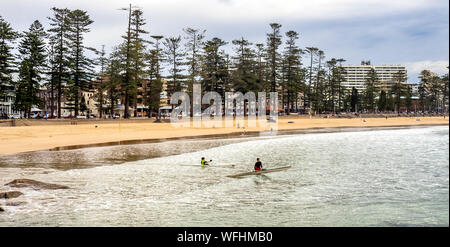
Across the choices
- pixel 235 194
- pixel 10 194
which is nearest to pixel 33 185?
pixel 10 194

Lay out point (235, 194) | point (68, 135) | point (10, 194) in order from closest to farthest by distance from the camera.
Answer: point (10, 194) → point (235, 194) → point (68, 135)

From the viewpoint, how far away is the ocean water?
13.8 metres

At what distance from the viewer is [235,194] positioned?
57.8 ft

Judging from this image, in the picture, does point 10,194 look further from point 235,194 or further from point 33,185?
point 235,194

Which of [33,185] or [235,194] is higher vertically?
[33,185]

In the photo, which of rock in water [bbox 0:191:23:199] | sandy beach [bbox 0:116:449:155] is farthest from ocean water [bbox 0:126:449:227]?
sandy beach [bbox 0:116:449:155]

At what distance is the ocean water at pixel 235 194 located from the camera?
45.1 feet

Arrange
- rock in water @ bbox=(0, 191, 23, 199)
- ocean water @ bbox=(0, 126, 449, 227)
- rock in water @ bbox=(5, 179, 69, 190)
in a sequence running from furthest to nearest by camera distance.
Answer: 1. rock in water @ bbox=(5, 179, 69, 190)
2. rock in water @ bbox=(0, 191, 23, 199)
3. ocean water @ bbox=(0, 126, 449, 227)

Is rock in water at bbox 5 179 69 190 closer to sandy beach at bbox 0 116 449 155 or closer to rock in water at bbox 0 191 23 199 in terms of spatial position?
rock in water at bbox 0 191 23 199

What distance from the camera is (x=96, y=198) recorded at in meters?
16.5

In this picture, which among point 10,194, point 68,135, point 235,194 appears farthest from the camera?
point 68,135

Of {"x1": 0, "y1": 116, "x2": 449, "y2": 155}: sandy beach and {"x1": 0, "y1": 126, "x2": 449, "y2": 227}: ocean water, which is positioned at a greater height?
{"x1": 0, "y1": 116, "x2": 449, "y2": 155}: sandy beach

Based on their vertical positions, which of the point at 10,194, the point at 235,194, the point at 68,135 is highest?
the point at 68,135
